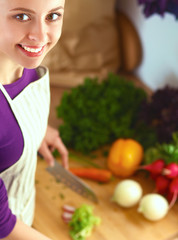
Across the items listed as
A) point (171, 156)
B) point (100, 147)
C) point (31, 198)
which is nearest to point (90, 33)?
point (100, 147)

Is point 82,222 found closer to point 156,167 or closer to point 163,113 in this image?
point 156,167

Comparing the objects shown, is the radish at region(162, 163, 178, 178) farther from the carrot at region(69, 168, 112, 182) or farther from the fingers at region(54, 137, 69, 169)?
the fingers at region(54, 137, 69, 169)

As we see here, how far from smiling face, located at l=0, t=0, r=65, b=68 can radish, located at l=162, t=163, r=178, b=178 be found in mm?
557

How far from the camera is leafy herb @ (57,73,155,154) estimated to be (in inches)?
50.1

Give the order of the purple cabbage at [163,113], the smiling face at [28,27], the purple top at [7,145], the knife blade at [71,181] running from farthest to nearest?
the purple cabbage at [163,113], the knife blade at [71,181], the purple top at [7,145], the smiling face at [28,27]

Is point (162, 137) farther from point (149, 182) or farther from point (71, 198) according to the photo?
point (71, 198)

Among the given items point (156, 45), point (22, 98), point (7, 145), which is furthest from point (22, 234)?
point (156, 45)

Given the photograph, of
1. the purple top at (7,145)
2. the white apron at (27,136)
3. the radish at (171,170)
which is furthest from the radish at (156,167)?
the purple top at (7,145)

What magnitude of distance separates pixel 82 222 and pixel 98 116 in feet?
1.31

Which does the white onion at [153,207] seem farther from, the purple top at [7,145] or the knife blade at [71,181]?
Result: the purple top at [7,145]

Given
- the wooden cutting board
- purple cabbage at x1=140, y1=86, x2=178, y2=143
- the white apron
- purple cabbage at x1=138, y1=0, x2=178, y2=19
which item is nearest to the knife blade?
the wooden cutting board

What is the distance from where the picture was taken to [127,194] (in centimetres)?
109

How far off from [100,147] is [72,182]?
242mm

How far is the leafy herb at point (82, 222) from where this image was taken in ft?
3.27
